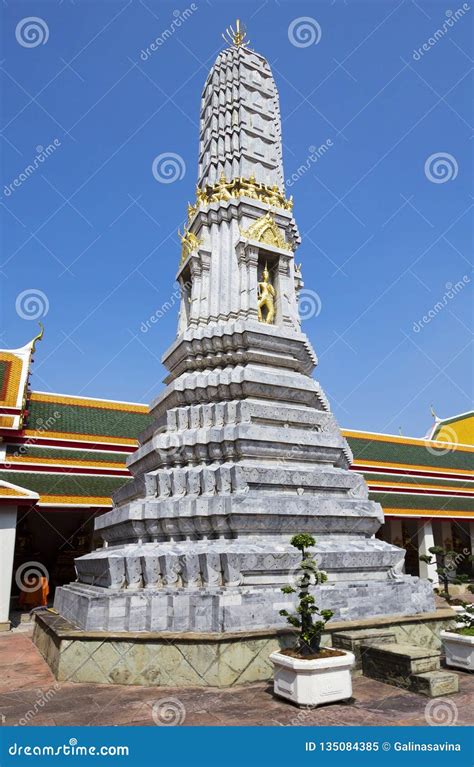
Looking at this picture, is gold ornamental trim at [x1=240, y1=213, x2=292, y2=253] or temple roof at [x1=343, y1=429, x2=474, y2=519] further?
temple roof at [x1=343, y1=429, x2=474, y2=519]

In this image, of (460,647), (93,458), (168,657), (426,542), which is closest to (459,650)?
(460,647)

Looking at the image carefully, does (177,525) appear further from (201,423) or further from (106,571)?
(201,423)

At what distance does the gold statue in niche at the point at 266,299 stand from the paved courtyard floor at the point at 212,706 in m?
7.01

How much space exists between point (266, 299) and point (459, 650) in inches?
287

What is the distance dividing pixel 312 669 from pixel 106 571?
12.8 ft

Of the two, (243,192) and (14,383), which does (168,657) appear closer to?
(243,192)

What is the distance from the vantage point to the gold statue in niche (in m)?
11.2

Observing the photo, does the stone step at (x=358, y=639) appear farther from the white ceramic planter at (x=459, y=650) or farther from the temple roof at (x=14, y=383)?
the temple roof at (x=14, y=383)

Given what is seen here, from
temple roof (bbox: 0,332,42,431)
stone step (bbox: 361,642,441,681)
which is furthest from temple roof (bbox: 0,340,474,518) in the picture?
stone step (bbox: 361,642,441,681)

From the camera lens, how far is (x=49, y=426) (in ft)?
63.0

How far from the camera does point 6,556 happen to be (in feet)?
47.8

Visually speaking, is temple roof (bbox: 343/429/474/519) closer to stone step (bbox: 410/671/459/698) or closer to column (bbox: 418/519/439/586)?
column (bbox: 418/519/439/586)

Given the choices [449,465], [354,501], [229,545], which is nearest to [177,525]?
[229,545]

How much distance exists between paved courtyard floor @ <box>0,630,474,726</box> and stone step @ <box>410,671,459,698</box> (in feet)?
0.27
